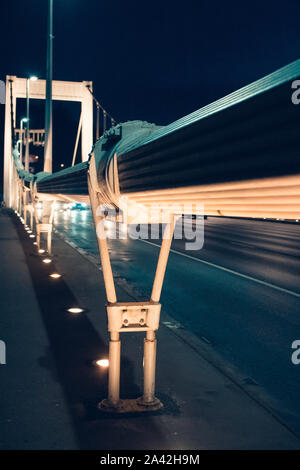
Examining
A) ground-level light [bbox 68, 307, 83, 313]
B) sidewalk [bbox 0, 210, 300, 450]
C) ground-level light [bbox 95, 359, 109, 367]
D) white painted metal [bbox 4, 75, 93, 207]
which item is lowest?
sidewalk [bbox 0, 210, 300, 450]

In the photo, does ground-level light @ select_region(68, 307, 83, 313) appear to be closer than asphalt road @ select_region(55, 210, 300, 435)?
No

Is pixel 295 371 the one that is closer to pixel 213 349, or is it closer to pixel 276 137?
pixel 213 349

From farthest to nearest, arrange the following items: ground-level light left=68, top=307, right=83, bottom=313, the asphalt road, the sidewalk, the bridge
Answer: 1. ground-level light left=68, top=307, right=83, bottom=313
2. the asphalt road
3. the sidewalk
4. the bridge

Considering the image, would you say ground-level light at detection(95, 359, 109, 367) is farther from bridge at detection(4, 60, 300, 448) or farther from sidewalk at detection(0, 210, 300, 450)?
bridge at detection(4, 60, 300, 448)

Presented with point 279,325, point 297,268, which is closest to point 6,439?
point 279,325

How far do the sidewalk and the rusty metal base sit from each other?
79mm

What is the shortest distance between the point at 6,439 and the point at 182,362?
2.38m

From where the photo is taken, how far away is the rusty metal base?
4.34 meters

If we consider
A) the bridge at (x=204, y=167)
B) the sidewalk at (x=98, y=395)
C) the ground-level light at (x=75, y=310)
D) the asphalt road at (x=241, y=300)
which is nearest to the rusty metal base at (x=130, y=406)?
the sidewalk at (x=98, y=395)

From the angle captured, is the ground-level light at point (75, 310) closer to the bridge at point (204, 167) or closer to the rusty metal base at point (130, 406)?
the rusty metal base at point (130, 406)

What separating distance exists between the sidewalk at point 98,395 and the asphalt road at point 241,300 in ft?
1.37

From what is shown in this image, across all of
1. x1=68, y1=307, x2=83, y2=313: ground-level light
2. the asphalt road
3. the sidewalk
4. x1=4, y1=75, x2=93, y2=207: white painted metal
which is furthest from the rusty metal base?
x1=4, y1=75, x2=93, y2=207: white painted metal

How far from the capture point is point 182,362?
5.77 meters
